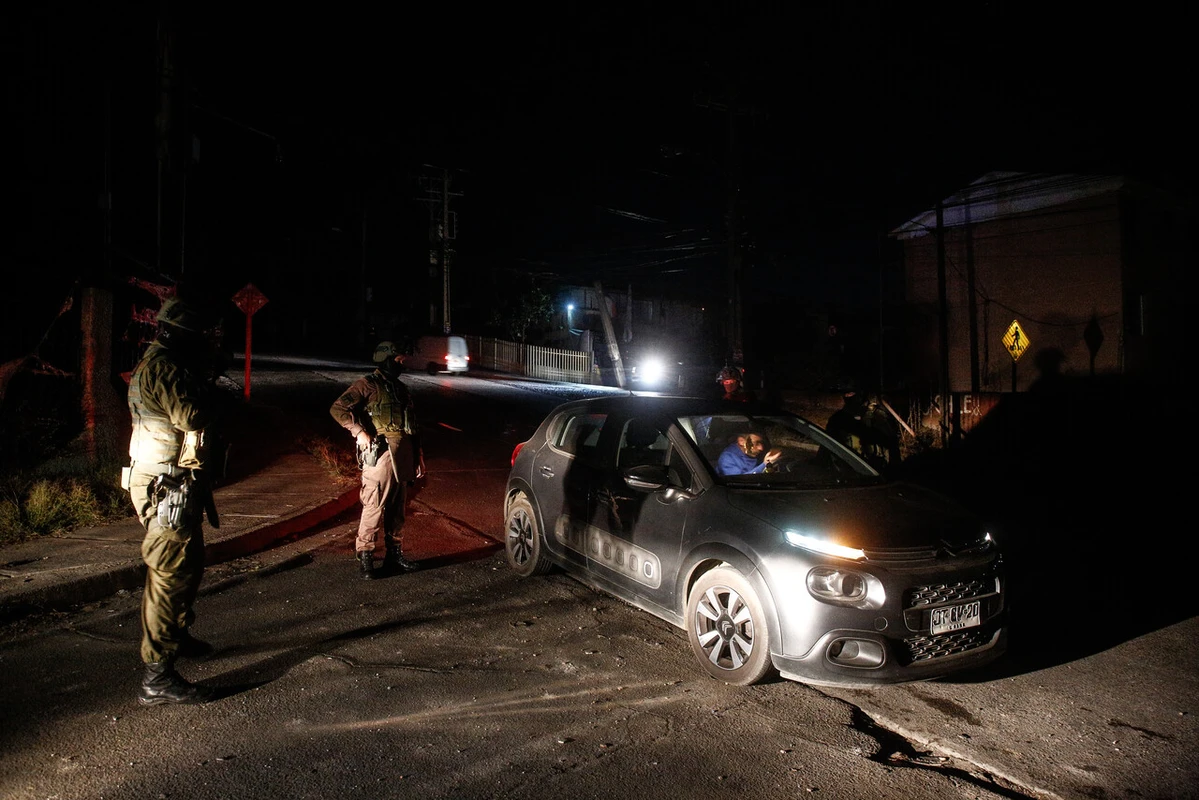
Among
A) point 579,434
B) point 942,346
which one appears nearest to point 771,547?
point 579,434

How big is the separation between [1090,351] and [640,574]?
24.1 meters

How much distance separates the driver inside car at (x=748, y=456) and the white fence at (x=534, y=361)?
30944 mm

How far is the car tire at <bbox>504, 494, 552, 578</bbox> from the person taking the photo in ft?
20.5

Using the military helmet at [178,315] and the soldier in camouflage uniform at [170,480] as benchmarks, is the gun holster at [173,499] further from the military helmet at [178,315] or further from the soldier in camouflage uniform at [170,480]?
the military helmet at [178,315]

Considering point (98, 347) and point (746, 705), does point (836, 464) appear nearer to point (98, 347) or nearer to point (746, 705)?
point (746, 705)

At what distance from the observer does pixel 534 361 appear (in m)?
39.5

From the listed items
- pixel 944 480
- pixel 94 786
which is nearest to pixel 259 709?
pixel 94 786

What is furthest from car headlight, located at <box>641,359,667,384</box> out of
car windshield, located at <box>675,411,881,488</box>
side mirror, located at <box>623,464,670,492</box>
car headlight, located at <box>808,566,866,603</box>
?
car headlight, located at <box>808,566,866,603</box>

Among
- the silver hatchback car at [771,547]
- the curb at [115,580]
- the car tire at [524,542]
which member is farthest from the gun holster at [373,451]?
the silver hatchback car at [771,547]

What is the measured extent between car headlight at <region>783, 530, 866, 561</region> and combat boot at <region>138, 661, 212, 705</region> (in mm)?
3022

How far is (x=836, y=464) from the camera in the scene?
5391mm

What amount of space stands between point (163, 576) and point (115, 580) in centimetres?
234

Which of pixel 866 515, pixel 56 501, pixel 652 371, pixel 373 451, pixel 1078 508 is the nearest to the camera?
pixel 866 515

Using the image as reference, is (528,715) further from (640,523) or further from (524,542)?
(524,542)
